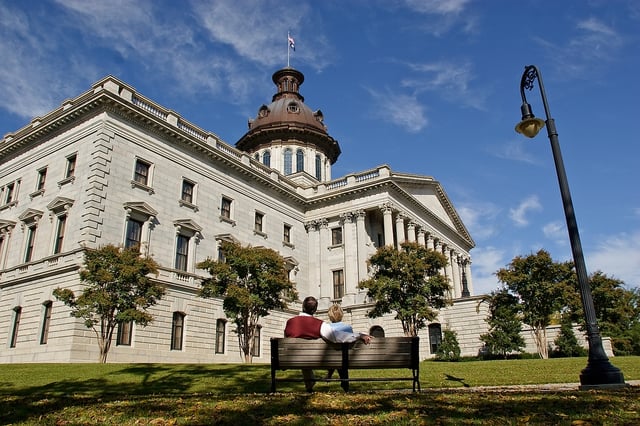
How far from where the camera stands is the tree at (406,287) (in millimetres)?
28891

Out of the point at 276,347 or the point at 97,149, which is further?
the point at 97,149

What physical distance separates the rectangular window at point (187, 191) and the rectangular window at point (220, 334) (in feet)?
28.0

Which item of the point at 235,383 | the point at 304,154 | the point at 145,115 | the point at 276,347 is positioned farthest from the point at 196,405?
the point at 304,154

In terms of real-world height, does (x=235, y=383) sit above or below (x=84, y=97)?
below

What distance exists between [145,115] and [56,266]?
1054 cm

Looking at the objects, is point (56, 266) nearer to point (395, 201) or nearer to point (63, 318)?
point (63, 318)

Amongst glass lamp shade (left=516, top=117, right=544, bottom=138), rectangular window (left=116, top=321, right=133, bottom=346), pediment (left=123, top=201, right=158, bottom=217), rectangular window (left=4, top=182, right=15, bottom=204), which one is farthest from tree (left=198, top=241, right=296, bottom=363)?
glass lamp shade (left=516, top=117, right=544, bottom=138)

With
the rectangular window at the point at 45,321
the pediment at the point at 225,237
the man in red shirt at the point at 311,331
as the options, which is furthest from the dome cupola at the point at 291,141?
the man in red shirt at the point at 311,331

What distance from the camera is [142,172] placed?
31.5 metres

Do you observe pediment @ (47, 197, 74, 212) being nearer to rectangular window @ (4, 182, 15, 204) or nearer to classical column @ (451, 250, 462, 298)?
rectangular window @ (4, 182, 15, 204)

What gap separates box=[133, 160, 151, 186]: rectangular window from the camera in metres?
31.1

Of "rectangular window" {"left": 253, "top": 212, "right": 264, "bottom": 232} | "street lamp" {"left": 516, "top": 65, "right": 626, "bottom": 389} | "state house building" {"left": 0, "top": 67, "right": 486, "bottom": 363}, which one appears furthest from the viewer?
"rectangular window" {"left": 253, "top": 212, "right": 264, "bottom": 232}

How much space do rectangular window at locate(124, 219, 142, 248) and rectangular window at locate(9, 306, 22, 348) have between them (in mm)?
7018

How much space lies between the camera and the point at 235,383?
504 inches
